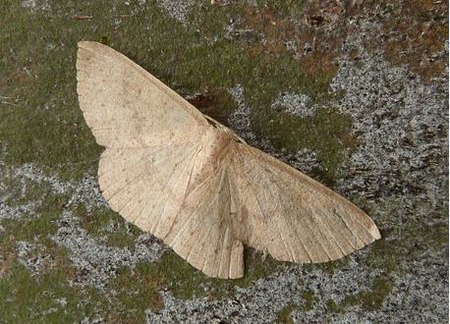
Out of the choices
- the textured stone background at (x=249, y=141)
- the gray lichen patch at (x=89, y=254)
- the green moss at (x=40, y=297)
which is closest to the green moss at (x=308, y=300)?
the textured stone background at (x=249, y=141)

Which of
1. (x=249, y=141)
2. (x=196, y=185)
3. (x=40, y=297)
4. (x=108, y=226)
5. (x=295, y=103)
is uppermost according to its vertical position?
(x=295, y=103)

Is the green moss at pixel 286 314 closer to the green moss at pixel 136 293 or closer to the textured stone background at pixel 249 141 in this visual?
the textured stone background at pixel 249 141

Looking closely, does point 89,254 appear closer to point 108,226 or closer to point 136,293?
Result: point 108,226

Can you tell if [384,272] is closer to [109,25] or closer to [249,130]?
[249,130]

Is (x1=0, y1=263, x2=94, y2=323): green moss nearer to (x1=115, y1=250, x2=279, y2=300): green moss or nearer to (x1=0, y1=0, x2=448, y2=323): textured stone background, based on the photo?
(x1=0, y1=0, x2=448, y2=323): textured stone background

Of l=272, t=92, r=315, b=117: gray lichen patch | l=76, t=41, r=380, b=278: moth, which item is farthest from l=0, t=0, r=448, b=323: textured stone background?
l=76, t=41, r=380, b=278: moth

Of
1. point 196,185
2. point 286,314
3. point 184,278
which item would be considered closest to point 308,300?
point 286,314
